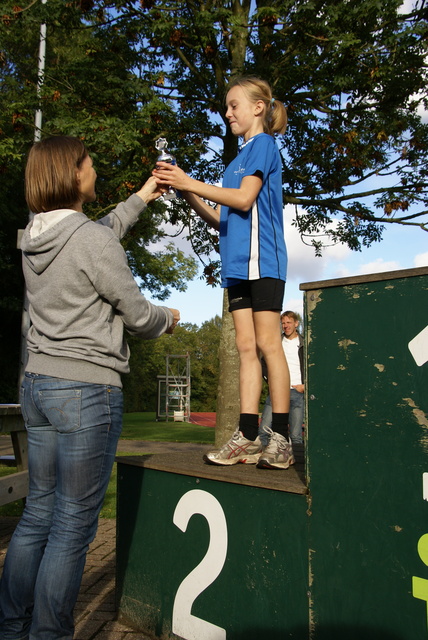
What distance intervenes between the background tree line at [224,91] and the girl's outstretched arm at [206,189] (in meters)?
4.70

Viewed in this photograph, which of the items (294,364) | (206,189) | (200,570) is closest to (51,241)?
(206,189)

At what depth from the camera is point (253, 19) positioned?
24.4ft

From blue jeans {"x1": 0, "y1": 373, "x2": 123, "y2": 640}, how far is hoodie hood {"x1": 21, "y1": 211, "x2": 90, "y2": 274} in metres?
0.42

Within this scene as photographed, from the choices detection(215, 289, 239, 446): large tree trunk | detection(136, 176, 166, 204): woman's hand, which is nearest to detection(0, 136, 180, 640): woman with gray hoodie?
detection(136, 176, 166, 204): woman's hand

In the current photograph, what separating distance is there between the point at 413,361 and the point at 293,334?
18.8 ft

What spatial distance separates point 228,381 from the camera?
885 cm

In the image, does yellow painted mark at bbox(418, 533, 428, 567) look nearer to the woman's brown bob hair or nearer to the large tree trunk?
the woman's brown bob hair

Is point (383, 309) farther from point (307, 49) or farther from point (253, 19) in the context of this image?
point (307, 49)

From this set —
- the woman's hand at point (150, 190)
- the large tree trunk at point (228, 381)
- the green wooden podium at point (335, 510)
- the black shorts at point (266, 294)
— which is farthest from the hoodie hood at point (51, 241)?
the large tree trunk at point (228, 381)

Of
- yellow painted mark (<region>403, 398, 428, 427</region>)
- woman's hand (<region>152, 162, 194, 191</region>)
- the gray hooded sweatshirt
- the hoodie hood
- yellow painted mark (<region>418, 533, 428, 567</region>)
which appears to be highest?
woman's hand (<region>152, 162, 194, 191</region>)

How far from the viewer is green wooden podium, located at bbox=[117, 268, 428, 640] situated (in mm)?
1808

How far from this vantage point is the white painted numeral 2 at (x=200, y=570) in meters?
2.33

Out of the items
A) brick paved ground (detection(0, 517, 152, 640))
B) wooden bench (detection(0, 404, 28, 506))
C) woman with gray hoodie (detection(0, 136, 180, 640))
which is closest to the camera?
woman with gray hoodie (detection(0, 136, 180, 640))

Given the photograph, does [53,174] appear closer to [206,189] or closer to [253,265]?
[206,189]
